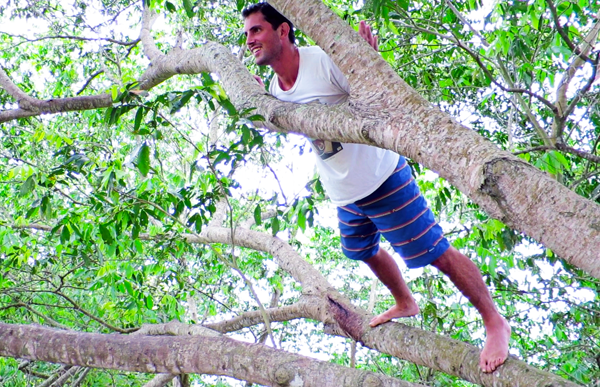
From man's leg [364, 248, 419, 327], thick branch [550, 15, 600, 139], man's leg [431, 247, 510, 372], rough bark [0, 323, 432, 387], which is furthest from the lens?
man's leg [364, 248, 419, 327]

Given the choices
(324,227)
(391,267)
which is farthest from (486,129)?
(324,227)

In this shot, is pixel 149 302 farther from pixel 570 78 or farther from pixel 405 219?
pixel 570 78

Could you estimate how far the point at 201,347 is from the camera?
1878 mm

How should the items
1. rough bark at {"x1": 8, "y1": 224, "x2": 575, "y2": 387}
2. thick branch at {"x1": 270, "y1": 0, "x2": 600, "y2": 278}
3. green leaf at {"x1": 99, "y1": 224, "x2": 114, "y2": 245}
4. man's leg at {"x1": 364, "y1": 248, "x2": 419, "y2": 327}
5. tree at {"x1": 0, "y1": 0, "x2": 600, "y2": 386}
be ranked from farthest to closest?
green leaf at {"x1": 99, "y1": 224, "x2": 114, "y2": 245} → man's leg at {"x1": 364, "y1": 248, "x2": 419, "y2": 327} → rough bark at {"x1": 8, "y1": 224, "x2": 575, "y2": 387} → tree at {"x1": 0, "y1": 0, "x2": 600, "y2": 386} → thick branch at {"x1": 270, "y1": 0, "x2": 600, "y2": 278}

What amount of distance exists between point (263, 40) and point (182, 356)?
3.84 ft

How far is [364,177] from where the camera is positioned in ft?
6.43

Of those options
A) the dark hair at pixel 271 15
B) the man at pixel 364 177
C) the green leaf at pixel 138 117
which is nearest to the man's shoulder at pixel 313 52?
the man at pixel 364 177

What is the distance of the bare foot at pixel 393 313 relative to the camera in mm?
1992

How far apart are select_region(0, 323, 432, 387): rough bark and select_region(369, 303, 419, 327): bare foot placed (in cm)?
36

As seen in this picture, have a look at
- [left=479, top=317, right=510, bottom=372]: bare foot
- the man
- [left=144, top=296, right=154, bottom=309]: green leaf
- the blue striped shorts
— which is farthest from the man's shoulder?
[left=144, top=296, right=154, bottom=309]: green leaf

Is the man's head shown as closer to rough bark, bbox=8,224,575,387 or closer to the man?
the man

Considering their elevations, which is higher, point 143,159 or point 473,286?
point 143,159

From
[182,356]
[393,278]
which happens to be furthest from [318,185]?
[182,356]

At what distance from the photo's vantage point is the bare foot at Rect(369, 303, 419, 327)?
78.4 inches
